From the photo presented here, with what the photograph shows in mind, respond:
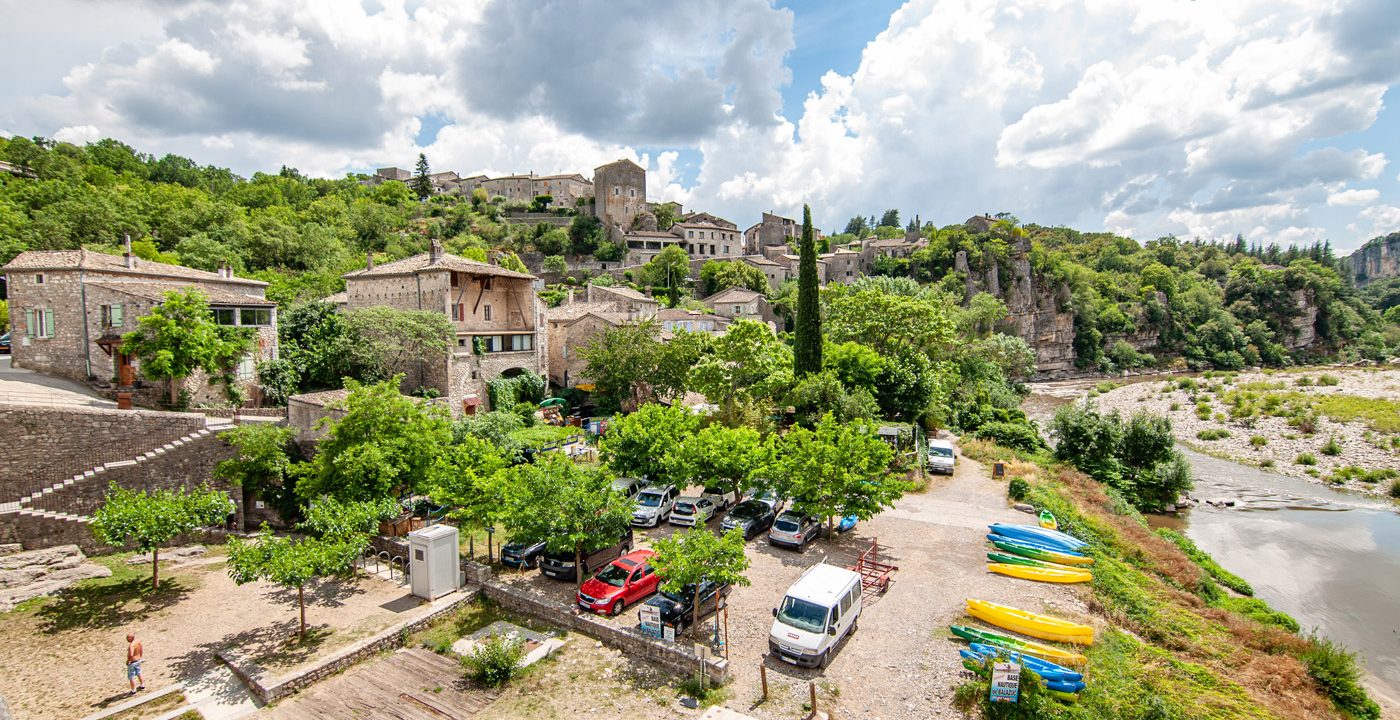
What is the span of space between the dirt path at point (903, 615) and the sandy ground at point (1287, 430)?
1139 inches

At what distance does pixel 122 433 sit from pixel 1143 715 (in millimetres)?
27260

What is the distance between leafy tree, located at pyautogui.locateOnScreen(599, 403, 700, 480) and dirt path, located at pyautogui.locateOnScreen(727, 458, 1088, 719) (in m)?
4.60

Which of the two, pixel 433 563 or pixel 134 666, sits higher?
pixel 433 563

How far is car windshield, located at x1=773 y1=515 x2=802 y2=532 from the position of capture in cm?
1833

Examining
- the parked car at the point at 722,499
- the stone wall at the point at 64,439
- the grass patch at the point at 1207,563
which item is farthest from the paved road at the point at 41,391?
the grass patch at the point at 1207,563

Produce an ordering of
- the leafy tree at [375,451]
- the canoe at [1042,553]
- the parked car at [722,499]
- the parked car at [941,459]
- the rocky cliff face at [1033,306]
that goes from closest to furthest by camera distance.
Answer: the leafy tree at [375,451] < the canoe at [1042,553] < the parked car at [722,499] < the parked car at [941,459] < the rocky cliff face at [1033,306]

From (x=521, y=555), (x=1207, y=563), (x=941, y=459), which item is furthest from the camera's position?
(x=941, y=459)

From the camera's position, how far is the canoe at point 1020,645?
12.4 m

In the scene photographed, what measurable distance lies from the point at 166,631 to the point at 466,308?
67.1 feet

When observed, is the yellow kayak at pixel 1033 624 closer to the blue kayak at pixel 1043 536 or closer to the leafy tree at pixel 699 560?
the blue kayak at pixel 1043 536

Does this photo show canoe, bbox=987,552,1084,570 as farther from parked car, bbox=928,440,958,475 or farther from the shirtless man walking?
the shirtless man walking

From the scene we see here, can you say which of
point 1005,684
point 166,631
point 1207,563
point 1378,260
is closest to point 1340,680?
point 1207,563

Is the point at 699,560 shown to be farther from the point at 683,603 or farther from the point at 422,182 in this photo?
the point at 422,182

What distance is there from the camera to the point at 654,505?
20.5 meters
